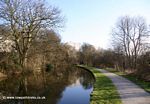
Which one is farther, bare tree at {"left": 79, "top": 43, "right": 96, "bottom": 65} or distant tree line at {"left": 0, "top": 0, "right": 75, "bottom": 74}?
bare tree at {"left": 79, "top": 43, "right": 96, "bottom": 65}

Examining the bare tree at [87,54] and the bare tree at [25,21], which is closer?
the bare tree at [25,21]

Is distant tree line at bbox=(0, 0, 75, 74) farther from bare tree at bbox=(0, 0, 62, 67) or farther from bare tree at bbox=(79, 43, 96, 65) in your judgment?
bare tree at bbox=(79, 43, 96, 65)

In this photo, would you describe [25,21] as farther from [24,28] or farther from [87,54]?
[87,54]

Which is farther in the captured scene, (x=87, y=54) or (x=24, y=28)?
(x=87, y=54)

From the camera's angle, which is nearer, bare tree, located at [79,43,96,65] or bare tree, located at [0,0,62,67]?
bare tree, located at [0,0,62,67]

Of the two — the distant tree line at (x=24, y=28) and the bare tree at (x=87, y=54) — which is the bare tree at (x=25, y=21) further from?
the bare tree at (x=87, y=54)

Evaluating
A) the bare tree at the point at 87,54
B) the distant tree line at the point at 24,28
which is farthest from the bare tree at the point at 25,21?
the bare tree at the point at 87,54

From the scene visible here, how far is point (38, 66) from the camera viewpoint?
1580 inches

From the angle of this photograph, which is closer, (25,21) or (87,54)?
(25,21)

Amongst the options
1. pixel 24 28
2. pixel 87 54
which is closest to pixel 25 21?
pixel 24 28

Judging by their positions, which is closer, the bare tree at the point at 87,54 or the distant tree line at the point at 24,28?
the distant tree line at the point at 24,28

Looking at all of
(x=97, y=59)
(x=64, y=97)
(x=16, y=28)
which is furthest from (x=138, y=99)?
(x=97, y=59)

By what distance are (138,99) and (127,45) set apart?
34.0 meters

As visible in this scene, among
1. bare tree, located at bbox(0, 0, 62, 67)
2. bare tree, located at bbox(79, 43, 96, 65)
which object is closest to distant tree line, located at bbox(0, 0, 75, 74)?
bare tree, located at bbox(0, 0, 62, 67)
